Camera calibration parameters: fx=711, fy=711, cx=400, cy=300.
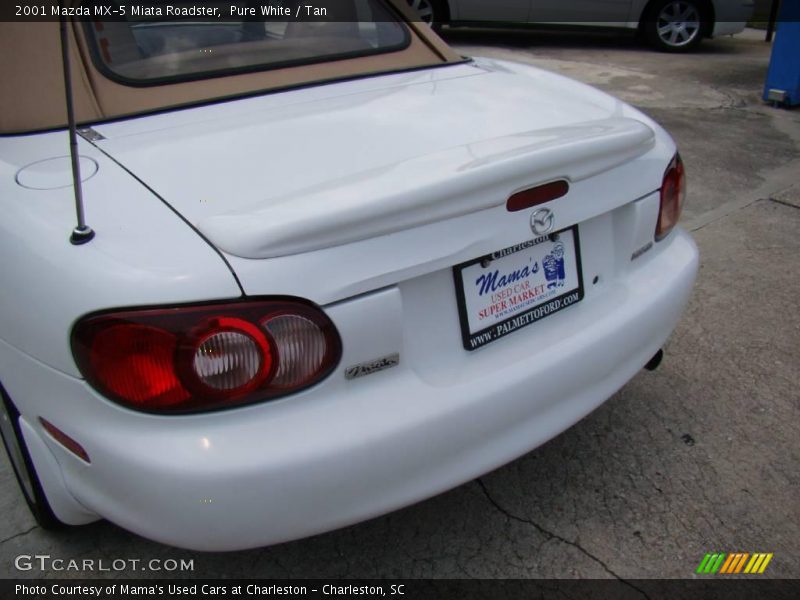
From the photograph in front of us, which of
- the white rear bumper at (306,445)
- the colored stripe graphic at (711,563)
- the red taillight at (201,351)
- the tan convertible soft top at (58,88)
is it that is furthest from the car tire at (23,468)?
the colored stripe graphic at (711,563)

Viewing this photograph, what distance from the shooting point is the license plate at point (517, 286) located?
1666 millimetres

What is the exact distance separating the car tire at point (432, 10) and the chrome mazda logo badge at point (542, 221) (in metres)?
8.25

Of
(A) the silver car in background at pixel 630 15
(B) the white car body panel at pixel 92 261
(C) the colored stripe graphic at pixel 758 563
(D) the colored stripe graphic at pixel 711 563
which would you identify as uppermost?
(B) the white car body panel at pixel 92 261

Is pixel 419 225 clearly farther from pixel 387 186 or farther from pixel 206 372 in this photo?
pixel 206 372

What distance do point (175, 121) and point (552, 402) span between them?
4.15 feet

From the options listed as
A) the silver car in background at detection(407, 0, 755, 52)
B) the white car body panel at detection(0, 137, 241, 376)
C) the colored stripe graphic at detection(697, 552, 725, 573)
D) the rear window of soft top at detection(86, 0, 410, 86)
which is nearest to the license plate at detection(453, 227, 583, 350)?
the white car body panel at detection(0, 137, 241, 376)

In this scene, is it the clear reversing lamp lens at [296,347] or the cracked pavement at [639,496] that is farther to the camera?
the cracked pavement at [639,496]

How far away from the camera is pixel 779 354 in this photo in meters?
2.95

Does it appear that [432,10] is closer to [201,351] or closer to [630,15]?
[630,15]

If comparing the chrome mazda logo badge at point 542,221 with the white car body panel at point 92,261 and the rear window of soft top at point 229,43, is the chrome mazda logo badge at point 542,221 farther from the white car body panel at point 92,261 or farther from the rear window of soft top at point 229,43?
the rear window of soft top at point 229,43

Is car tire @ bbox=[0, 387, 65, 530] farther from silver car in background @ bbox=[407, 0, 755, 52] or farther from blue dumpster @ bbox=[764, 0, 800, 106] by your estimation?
silver car in background @ bbox=[407, 0, 755, 52]

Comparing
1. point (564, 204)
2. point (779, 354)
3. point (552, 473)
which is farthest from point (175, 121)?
point (779, 354)

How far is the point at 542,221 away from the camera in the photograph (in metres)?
1.72

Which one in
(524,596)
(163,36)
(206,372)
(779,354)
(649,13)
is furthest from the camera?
(649,13)
